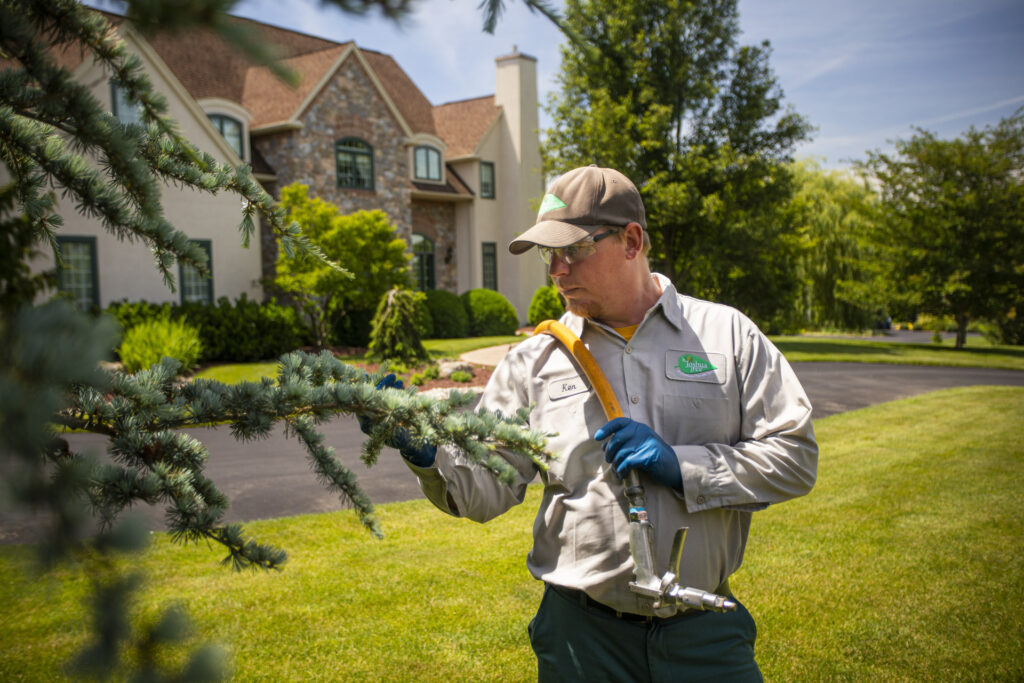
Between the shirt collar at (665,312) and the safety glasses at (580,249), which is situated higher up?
the safety glasses at (580,249)

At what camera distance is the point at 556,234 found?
2.49 metres

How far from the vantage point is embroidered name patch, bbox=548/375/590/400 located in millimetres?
2541

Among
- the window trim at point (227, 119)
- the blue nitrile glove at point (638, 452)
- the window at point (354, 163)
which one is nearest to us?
the blue nitrile glove at point (638, 452)

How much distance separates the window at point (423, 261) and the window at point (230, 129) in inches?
300

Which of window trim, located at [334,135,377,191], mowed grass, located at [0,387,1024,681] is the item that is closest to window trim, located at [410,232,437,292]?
A: window trim, located at [334,135,377,191]

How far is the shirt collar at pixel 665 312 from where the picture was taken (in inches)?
102

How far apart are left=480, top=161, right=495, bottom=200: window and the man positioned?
25852 millimetres

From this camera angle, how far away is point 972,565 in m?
5.36

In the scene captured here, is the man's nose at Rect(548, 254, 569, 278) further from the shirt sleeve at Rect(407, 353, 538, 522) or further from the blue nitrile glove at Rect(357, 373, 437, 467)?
the blue nitrile glove at Rect(357, 373, 437, 467)

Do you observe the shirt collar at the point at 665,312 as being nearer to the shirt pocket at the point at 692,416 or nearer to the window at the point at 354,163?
the shirt pocket at the point at 692,416

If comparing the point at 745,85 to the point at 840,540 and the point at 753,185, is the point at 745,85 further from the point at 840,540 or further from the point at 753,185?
the point at 840,540

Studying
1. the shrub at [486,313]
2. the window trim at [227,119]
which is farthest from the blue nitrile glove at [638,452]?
the shrub at [486,313]

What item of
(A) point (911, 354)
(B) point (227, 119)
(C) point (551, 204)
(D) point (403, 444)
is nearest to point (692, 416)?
(C) point (551, 204)

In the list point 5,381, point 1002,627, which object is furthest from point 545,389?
point 1002,627
